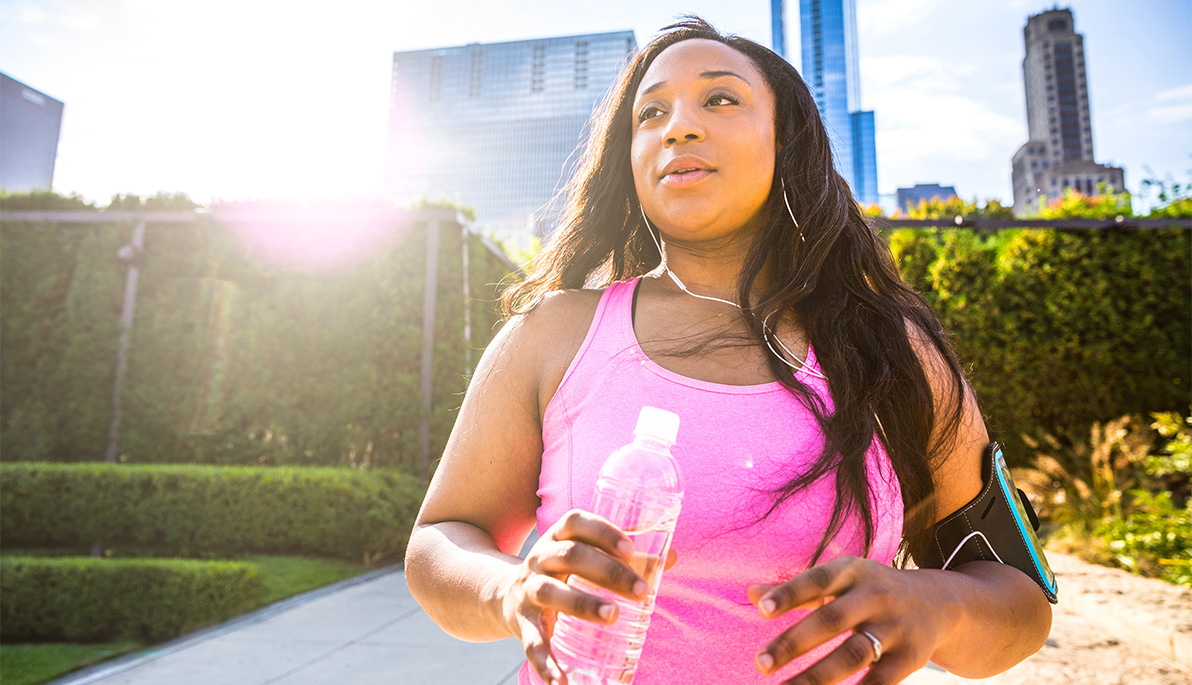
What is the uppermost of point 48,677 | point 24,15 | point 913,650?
point 24,15

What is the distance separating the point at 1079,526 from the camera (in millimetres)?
6324

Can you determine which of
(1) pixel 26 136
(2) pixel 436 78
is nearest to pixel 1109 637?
(1) pixel 26 136

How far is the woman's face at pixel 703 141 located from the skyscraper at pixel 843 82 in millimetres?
831

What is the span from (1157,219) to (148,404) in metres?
11.7

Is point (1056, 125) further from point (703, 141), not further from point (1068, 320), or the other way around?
point (703, 141)

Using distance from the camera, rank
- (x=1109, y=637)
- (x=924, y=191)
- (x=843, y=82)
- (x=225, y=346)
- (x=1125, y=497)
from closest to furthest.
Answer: (x=843, y=82)
(x=924, y=191)
(x=1109, y=637)
(x=1125, y=497)
(x=225, y=346)

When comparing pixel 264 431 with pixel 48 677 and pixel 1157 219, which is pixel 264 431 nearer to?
pixel 48 677

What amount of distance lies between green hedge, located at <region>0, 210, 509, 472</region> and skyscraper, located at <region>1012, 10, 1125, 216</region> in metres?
6.42

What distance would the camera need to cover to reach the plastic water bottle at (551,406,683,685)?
0.91m

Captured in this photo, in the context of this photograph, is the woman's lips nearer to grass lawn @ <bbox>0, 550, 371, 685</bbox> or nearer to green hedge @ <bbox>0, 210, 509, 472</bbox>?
grass lawn @ <bbox>0, 550, 371, 685</bbox>

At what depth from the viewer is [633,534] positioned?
93cm

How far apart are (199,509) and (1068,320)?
9725mm

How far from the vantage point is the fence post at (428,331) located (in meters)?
7.65

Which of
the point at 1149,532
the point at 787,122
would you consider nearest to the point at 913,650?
the point at 787,122
